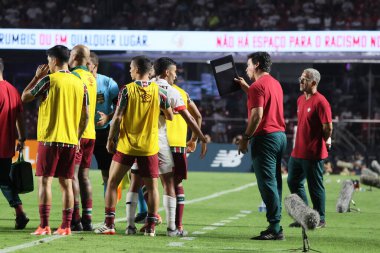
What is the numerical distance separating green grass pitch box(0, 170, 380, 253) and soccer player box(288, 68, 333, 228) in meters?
0.52

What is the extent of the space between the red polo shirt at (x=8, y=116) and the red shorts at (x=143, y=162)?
1.63m

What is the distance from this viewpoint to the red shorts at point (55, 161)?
10844mm

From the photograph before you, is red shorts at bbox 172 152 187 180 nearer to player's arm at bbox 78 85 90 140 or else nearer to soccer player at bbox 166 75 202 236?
soccer player at bbox 166 75 202 236

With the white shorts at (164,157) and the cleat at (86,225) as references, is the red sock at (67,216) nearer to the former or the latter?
the cleat at (86,225)

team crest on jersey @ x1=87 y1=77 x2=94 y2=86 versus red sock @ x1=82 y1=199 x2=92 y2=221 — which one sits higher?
team crest on jersey @ x1=87 y1=77 x2=94 y2=86

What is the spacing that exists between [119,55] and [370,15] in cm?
978

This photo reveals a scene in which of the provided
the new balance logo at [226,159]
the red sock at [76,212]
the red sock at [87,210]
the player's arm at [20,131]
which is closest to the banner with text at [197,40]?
the new balance logo at [226,159]

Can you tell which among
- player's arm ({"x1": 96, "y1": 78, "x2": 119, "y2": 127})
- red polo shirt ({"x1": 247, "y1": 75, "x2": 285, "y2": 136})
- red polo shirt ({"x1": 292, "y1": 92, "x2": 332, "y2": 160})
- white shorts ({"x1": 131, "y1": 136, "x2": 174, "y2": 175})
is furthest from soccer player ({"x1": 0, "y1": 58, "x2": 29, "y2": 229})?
red polo shirt ({"x1": 292, "y1": 92, "x2": 332, "y2": 160})

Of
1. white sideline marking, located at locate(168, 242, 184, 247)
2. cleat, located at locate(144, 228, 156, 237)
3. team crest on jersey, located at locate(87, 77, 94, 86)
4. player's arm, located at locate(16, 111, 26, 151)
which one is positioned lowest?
white sideline marking, located at locate(168, 242, 184, 247)

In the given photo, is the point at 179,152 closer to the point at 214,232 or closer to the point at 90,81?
the point at 214,232

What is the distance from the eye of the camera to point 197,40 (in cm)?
3950

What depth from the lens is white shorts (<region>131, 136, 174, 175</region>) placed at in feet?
37.6

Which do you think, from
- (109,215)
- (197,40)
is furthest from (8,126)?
(197,40)

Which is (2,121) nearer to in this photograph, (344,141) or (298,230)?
(298,230)
